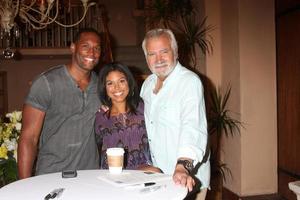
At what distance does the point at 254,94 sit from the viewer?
14.0 feet

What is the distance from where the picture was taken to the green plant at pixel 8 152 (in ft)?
7.63

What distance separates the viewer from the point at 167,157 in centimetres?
201

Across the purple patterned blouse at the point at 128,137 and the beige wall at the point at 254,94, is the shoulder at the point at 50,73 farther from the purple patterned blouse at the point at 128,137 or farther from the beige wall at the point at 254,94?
the beige wall at the point at 254,94

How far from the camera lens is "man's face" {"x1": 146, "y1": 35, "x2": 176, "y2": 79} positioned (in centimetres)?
202

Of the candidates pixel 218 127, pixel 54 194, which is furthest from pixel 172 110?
pixel 218 127

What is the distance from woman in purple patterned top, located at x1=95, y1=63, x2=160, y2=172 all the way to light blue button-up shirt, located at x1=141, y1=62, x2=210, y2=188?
0.27ft

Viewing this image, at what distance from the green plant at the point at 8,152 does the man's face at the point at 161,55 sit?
101cm

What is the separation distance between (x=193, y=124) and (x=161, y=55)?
42 cm

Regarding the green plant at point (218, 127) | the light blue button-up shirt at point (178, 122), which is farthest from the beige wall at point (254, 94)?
the light blue button-up shirt at point (178, 122)

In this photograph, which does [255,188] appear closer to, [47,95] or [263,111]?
[263,111]

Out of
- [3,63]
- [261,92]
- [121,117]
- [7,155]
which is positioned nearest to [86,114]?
[121,117]

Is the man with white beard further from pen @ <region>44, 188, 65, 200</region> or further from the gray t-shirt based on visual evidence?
pen @ <region>44, 188, 65, 200</region>

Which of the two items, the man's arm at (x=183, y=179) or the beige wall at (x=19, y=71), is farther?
the beige wall at (x=19, y=71)

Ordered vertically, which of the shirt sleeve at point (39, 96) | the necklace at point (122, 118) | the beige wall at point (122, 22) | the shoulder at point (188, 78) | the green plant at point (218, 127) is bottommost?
the green plant at point (218, 127)
